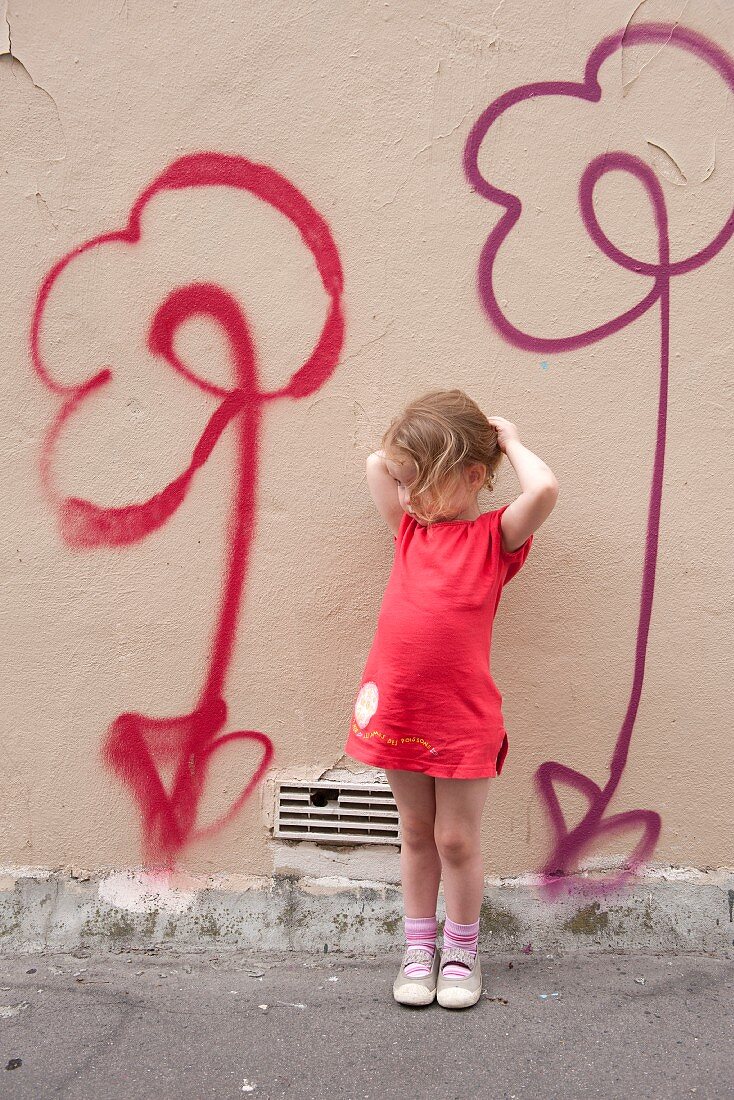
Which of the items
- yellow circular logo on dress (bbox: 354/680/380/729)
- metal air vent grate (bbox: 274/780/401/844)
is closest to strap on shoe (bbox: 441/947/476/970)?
metal air vent grate (bbox: 274/780/401/844)

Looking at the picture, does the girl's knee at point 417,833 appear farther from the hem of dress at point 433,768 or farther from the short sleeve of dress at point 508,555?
the short sleeve of dress at point 508,555

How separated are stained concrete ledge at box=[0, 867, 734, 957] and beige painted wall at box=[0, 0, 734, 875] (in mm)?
68

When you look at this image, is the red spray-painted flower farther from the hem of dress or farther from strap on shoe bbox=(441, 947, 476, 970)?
strap on shoe bbox=(441, 947, 476, 970)

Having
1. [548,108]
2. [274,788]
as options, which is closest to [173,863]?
[274,788]

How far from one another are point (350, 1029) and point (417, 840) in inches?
16.5

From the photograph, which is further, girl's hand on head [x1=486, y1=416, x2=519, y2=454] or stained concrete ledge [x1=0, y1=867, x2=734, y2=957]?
stained concrete ledge [x1=0, y1=867, x2=734, y2=957]

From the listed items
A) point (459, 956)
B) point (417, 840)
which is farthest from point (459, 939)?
point (417, 840)

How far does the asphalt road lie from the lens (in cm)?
187

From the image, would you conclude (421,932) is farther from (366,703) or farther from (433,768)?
(366,703)

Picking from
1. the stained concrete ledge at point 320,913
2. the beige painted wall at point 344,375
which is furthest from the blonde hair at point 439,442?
the stained concrete ledge at point 320,913

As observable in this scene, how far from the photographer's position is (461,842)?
2115 mm

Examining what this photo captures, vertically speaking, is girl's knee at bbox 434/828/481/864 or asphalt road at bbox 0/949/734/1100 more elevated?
girl's knee at bbox 434/828/481/864

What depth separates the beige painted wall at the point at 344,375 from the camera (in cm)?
229

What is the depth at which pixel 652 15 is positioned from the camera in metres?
2.26
